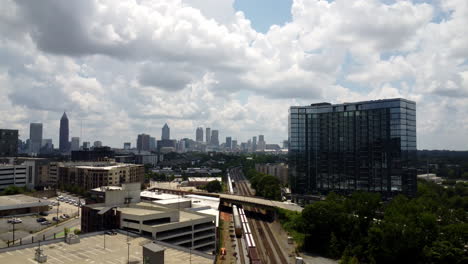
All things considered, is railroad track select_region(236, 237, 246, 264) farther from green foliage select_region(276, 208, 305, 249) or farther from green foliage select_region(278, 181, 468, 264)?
green foliage select_region(278, 181, 468, 264)

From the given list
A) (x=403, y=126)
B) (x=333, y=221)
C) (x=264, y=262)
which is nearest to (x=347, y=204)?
(x=333, y=221)

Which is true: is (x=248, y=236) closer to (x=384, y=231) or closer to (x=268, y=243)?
(x=268, y=243)

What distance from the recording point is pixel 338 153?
121938 mm

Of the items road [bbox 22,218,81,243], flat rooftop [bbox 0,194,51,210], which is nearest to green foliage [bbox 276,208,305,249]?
road [bbox 22,218,81,243]

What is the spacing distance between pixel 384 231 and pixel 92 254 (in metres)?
54.1

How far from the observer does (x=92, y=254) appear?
50.2 meters

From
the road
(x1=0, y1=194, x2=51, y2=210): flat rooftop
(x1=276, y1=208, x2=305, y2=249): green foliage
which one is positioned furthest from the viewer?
(x1=0, y1=194, x2=51, y2=210): flat rooftop

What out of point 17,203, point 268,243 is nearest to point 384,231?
point 268,243

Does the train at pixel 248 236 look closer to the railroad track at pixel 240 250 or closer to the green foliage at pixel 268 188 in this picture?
the railroad track at pixel 240 250

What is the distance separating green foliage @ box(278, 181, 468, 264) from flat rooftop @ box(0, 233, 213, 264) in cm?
3288

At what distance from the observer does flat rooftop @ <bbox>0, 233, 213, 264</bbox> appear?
1861 inches

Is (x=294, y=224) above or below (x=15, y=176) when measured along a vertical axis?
below

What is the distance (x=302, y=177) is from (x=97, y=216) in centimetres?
8030

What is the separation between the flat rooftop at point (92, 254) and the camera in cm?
4728
